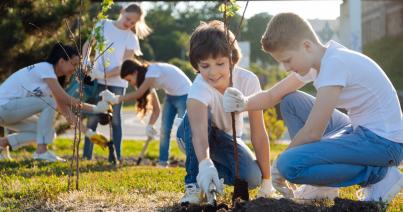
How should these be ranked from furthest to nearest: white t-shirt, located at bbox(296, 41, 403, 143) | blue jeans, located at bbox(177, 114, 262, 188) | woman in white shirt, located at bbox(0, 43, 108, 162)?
woman in white shirt, located at bbox(0, 43, 108, 162)
blue jeans, located at bbox(177, 114, 262, 188)
white t-shirt, located at bbox(296, 41, 403, 143)

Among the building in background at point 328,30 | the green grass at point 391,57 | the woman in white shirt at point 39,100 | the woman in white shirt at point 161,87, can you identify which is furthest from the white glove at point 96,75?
the green grass at point 391,57

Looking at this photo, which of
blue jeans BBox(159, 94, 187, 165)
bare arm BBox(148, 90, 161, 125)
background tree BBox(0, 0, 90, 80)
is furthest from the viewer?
background tree BBox(0, 0, 90, 80)

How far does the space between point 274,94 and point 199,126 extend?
1.66 ft

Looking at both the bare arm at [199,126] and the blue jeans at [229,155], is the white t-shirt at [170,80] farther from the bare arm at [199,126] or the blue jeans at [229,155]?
the bare arm at [199,126]

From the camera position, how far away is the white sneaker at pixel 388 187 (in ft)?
10.8

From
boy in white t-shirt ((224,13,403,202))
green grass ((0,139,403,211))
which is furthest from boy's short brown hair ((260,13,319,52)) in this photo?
green grass ((0,139,403,211))

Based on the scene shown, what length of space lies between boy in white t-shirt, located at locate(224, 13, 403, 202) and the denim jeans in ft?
10.5

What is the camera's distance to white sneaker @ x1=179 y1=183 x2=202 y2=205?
3313 mm

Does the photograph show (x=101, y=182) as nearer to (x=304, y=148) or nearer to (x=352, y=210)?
(x=304, y=148)

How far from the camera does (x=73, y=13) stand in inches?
313

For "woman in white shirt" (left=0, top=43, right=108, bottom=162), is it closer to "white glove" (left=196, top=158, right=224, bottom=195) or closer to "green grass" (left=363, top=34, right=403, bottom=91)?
"white glove" (left=196, top=158, right=224, bottom=195)

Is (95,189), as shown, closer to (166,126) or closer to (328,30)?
(166,126)

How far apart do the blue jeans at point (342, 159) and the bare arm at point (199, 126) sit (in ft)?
1.27

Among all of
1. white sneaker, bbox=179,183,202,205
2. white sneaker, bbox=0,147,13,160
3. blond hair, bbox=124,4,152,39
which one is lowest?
white sneaker, bbox=0,147,13,160
